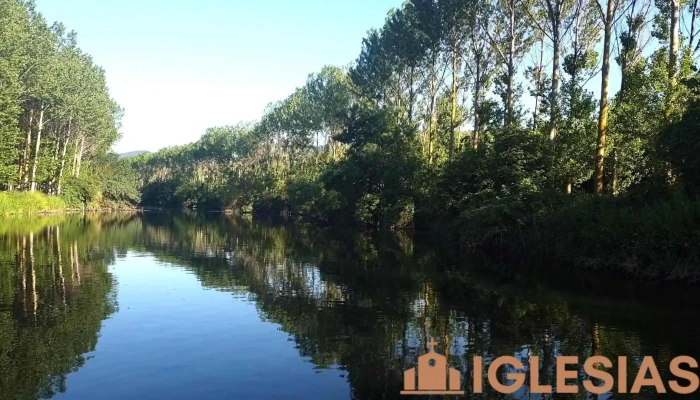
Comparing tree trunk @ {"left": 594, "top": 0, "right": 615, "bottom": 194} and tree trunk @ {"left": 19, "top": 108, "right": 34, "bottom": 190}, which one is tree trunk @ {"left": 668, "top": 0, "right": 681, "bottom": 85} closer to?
tree trunk @ {"left": 594, "top": 0, "right": 615, "bottom": 194}

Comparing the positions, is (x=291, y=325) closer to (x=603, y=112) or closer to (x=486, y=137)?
(x=603, y=112)

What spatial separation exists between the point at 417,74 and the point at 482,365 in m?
49.0

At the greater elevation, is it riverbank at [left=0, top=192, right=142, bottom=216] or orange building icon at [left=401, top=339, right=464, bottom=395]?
riverbank at [left=0, top=192, right=142, bottom=216]

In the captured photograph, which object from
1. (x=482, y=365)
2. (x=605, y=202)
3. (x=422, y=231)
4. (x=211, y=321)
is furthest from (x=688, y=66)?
(x=422, y=231)

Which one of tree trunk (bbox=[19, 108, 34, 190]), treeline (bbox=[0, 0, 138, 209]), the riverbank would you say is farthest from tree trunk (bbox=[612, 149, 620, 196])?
tree trunk (bbox=[19, 108, 34, 190])

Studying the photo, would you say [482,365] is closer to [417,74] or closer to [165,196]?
[417,74]

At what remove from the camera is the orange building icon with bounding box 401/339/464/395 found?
8.80 m

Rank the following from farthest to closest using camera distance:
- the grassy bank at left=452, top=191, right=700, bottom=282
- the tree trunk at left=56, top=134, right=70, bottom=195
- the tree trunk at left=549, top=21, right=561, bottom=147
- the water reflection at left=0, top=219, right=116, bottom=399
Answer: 1. the tree trunk at left=56, top=134, right=70, bottom=195
2. the tree trunk at left=549, top=21, right=561, bottom=147
3. the grassy bank at left=452, top=191, right=700, bottom=282
4. the water reflection at left=0, top=219, right=116, bottom=399

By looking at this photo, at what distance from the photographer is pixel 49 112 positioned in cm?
5903

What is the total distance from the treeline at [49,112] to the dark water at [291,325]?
29016 millimetres

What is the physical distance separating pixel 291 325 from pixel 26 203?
5061cm

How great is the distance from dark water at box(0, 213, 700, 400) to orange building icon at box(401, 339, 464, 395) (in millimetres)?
230

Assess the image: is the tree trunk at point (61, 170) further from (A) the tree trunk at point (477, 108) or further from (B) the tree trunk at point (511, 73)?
(B) the tree trunk at point (511, 73)

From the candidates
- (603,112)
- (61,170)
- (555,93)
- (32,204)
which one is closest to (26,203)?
(32,204)
